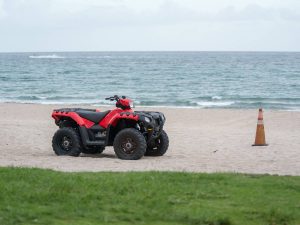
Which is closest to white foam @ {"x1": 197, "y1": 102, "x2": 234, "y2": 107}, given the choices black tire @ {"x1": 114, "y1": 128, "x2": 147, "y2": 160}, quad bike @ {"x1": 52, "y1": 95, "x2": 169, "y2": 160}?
quad bike @ {"x1": 52, "y1": 95, "x2": 169, "y2": 160}

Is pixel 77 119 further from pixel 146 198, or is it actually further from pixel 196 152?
pixel 146 198

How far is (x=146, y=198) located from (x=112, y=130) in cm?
556

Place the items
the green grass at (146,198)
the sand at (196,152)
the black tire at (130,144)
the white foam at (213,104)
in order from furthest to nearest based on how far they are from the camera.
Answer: the white foam at (213,104) → the black tire at (130,144) → the sand at (196,152) → the green grass at (146,198)

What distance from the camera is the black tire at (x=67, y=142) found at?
42.1ft

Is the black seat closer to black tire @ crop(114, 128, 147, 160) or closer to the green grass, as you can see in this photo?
black tire @ crop(114, 128, 147, 160)

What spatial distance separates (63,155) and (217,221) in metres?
6.77

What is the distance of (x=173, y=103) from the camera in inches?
1438

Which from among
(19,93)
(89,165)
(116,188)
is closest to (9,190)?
(116,188)

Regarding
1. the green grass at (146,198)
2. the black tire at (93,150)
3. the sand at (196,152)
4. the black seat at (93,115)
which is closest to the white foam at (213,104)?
the sand at (196,152)

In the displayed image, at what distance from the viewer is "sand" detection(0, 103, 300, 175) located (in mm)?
11172

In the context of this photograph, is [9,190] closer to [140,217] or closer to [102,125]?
[140,217]

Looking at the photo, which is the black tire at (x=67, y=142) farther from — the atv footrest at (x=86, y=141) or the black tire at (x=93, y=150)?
the black tire at (x=93, y=150)

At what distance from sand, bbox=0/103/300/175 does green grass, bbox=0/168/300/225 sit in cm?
186

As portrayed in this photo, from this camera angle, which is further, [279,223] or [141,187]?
[141,187]
